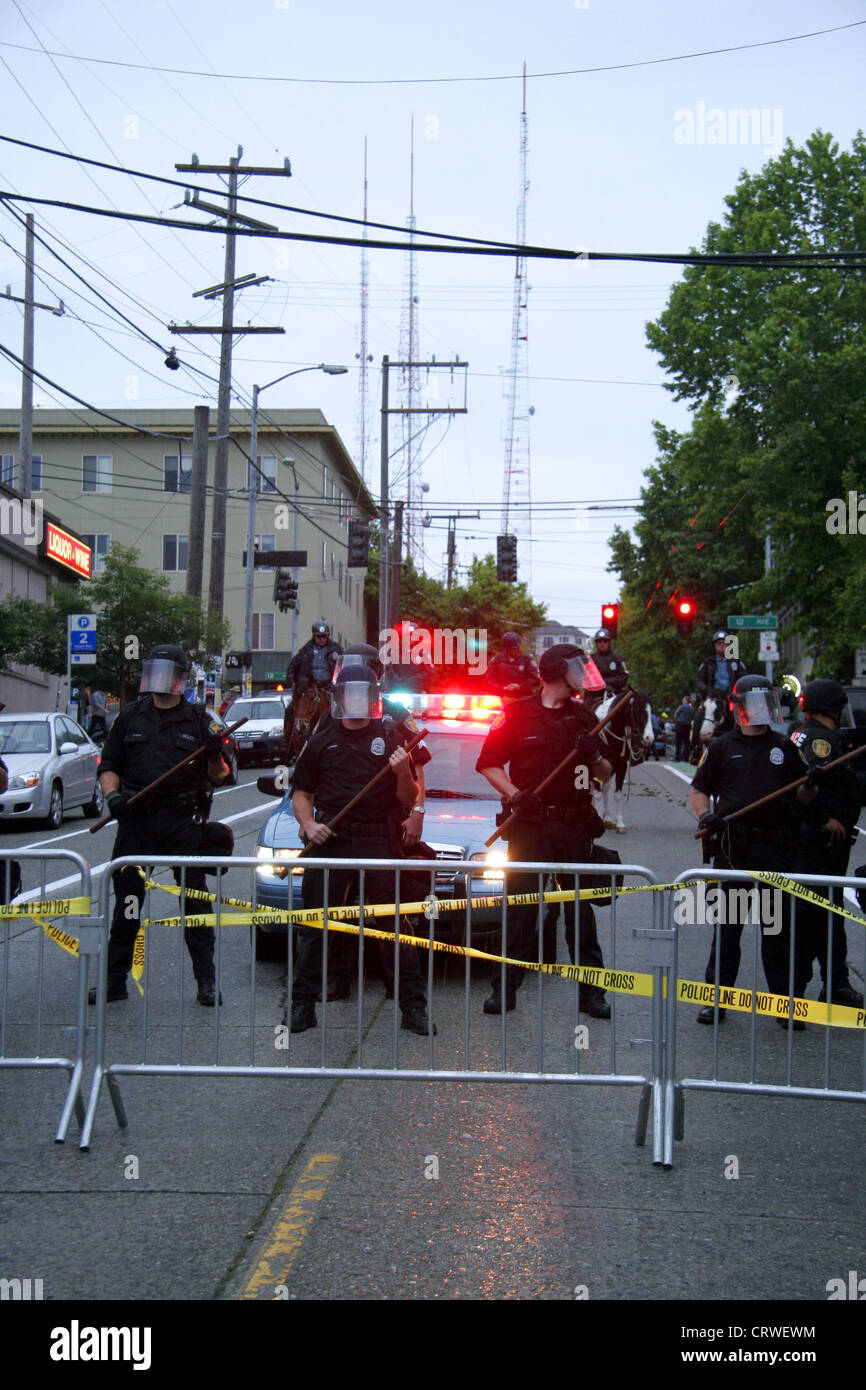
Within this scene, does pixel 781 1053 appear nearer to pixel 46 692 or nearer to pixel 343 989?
pixel 343 989

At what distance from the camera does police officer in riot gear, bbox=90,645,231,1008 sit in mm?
7750

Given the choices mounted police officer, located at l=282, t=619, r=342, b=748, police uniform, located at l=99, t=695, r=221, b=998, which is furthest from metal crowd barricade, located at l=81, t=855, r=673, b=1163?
mounted police officer, located at l=282, t=619, r=342, b=748

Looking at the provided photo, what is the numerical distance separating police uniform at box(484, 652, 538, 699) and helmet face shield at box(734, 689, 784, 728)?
5.79 m

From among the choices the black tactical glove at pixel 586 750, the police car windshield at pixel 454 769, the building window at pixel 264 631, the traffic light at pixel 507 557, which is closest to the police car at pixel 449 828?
the police car windshield at pixel 454 769

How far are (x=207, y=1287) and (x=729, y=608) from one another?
49.8 meters

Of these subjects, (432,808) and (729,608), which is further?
(729,608)

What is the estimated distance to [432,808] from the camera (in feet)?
31.4

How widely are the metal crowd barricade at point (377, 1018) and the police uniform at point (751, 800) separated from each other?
1.08 metres

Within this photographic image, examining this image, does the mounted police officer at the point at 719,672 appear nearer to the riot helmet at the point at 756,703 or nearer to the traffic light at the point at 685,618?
the riot helmet at the point at 756,703

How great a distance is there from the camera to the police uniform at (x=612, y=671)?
560 inches

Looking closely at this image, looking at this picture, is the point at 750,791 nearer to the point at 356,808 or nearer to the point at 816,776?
the point at 816,776

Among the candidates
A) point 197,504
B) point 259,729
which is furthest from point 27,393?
point 259,729

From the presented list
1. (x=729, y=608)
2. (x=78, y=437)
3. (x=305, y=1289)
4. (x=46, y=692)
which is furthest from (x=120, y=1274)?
(x=78, y=437)

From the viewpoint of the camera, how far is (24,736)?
18891mm
